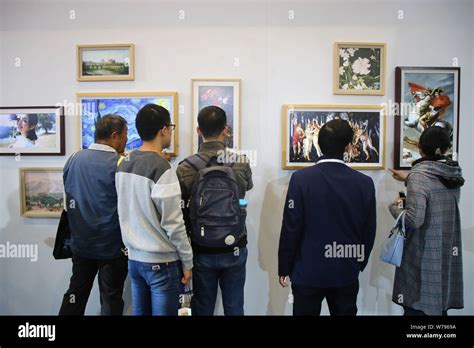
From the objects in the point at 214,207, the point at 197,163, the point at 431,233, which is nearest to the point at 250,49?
the point at 197,163

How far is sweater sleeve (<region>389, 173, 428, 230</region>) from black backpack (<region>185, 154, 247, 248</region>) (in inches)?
28.6

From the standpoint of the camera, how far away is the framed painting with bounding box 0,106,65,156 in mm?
1414

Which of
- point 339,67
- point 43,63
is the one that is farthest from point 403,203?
point 43,63

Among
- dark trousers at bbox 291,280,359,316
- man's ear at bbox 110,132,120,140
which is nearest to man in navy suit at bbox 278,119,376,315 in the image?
dark trousers at bbox 291,280,359,316

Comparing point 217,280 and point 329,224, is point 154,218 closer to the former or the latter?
point 217,280

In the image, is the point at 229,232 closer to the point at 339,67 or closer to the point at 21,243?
the point at 339,67

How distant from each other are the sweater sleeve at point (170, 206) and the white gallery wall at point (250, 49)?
53 cm

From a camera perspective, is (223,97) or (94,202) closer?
(94,202)

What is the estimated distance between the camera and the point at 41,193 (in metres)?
1.45

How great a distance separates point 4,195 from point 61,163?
381 millimetres

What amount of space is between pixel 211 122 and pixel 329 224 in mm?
623

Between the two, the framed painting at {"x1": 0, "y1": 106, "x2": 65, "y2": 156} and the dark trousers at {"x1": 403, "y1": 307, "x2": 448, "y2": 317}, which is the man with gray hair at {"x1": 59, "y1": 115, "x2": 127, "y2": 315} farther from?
the dark trousers at {"x1": 403, "y1": 307, "x2": 448, "y2": 317}

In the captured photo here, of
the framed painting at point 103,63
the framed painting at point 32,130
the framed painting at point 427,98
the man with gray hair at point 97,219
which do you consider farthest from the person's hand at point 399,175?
the framed painting at point 32,130

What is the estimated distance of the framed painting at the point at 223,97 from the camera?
1.38 m
